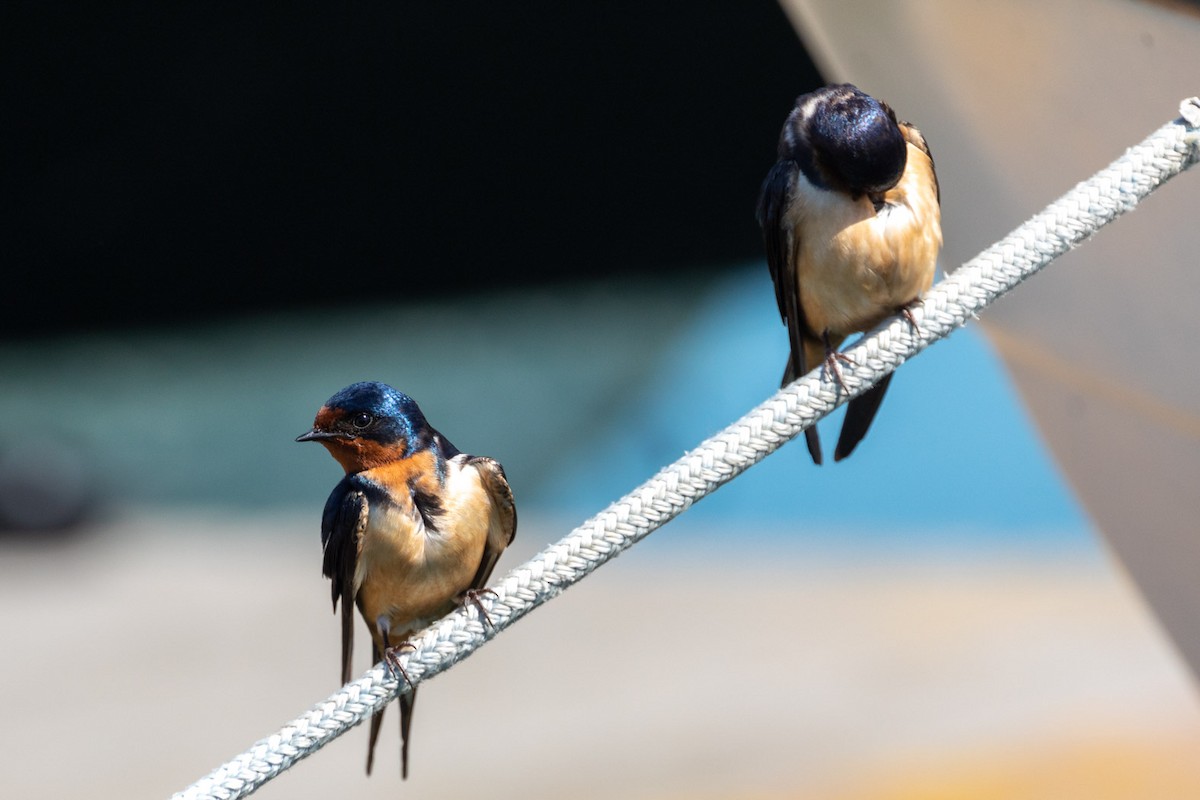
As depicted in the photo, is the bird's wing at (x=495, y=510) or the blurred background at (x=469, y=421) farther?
the blurred background at (x=469, y=421)

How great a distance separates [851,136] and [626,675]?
294 cm

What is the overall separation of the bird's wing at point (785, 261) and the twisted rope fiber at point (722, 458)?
0.19 m

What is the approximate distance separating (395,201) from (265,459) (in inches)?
54.3

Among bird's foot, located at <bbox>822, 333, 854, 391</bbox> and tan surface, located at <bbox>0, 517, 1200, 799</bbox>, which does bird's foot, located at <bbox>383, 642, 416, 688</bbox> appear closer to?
bird's foot, located at <bbox>822, 333, 854, 391</bbox>

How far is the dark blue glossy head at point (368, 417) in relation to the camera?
3.69 ft

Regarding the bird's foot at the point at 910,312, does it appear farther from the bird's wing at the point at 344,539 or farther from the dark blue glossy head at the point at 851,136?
the bird's wing at the point at 344,539

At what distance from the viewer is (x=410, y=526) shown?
1284 millimetres

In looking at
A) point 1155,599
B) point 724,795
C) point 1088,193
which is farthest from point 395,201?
point 1088,193

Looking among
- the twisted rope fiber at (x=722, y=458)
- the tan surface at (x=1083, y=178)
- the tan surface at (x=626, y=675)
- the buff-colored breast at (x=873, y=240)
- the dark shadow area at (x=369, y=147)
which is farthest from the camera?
the dark shadow area at (x=369, y=147)

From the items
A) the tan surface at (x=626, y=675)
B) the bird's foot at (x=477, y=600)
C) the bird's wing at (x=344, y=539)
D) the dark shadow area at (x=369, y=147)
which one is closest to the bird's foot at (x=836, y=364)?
the bird's foot at (x=477, y=600)

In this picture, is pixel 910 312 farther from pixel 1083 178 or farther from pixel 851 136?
pixel 1083 178

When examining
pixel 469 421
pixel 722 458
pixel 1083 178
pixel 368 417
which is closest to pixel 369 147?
pixel 469 421

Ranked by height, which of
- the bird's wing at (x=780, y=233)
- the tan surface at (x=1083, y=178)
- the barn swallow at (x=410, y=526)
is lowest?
the barn swallow at (x=410, y=526)

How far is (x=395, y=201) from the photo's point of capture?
177 inches
